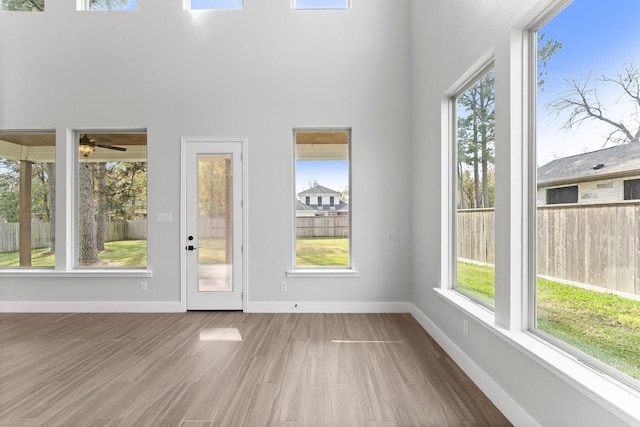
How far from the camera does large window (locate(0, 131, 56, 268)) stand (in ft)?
15.8

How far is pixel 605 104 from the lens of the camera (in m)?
1.77

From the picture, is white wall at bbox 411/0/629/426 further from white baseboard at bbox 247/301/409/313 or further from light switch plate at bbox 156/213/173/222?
light switch plate at bbox 156/213/173/222

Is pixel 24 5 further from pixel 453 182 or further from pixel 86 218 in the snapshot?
pixel 453 182

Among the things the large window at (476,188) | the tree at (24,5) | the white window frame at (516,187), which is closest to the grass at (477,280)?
the large window at (476,188)

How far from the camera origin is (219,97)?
15.3 ft

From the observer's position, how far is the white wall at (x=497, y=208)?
6.30 ft

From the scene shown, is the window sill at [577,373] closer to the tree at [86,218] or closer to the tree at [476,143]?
the tree at [476,143]

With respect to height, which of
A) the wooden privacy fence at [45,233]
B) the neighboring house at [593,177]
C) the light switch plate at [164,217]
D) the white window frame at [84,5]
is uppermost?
the white window frame at [84,5]

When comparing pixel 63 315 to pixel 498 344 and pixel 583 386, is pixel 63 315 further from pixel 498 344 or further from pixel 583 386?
pixel 583 386

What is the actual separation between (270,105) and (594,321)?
406 cm

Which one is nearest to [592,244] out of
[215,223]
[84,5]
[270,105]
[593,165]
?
[593,165]

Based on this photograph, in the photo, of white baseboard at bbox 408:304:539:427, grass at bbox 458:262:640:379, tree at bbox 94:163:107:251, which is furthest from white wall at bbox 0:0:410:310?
grass at bbox 458:262:640:379

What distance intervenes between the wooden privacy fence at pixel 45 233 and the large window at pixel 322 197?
7.26 ft

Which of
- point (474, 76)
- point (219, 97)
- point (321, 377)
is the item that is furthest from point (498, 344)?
point (219, 97)
